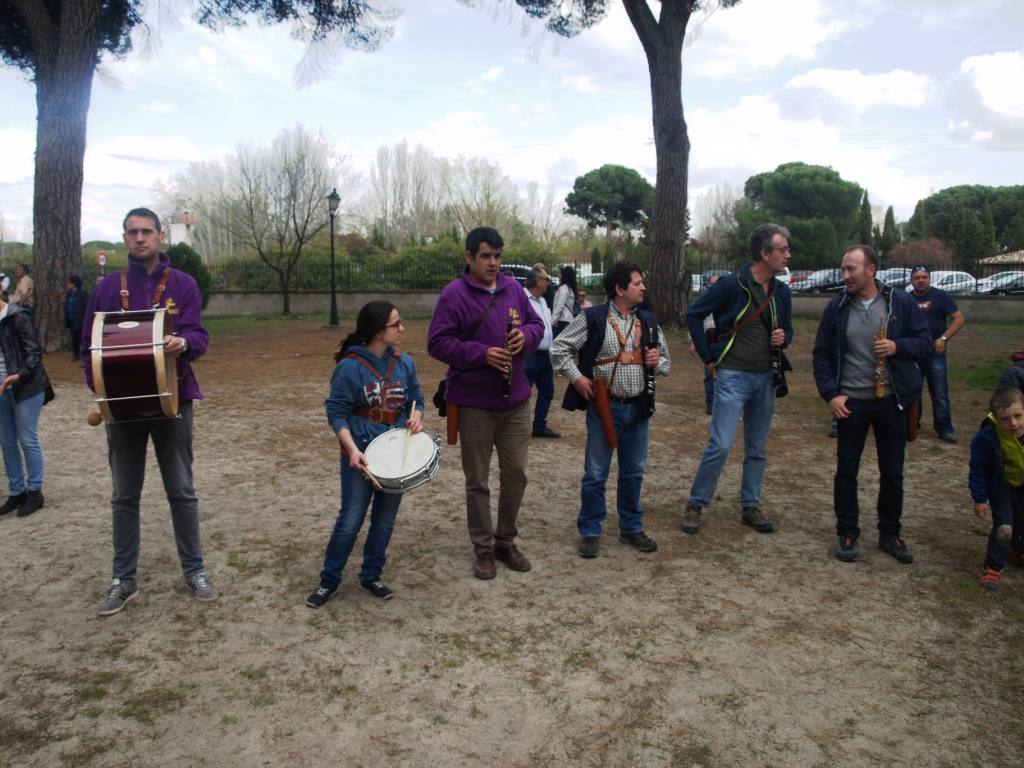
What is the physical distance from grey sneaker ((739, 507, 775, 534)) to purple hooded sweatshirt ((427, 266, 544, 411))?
1950mm

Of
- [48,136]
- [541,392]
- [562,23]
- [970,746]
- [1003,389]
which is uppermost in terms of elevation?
[562,23]

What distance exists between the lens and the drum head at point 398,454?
382 centimetres

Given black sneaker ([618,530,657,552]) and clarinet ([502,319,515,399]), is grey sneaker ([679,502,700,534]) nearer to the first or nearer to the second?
black sneaker ([618,530,657,552])

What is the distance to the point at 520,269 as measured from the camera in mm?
26594

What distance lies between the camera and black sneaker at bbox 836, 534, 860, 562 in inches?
186

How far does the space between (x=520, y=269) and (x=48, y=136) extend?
14856mm

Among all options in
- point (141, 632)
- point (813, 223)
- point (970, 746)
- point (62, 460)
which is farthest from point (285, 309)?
point (813, 223)

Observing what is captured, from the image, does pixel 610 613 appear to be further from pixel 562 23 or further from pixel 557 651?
pixel 562 23

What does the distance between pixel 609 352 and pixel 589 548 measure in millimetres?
1189

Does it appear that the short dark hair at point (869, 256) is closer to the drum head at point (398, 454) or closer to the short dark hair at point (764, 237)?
the short dark hair at point (764, 237)

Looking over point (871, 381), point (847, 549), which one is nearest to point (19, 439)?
point (847, 549)

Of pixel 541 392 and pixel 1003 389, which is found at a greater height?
pixel 1003 389

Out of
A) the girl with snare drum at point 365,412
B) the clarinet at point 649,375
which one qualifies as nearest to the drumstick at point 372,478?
the girl with snare drum at point 365,412

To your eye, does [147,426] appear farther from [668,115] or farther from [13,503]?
[668,115]
